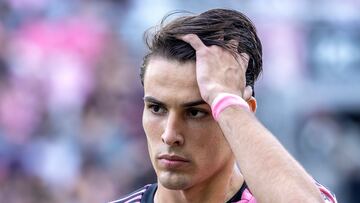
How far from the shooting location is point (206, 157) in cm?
492

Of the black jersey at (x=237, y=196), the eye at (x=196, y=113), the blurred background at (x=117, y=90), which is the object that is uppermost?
the eye at (x=196, y=113)

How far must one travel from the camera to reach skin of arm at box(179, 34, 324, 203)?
4523mm

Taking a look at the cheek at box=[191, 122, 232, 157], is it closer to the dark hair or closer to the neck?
the neck

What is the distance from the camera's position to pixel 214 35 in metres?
4.91

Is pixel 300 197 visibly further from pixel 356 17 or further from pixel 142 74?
pixel 356 17

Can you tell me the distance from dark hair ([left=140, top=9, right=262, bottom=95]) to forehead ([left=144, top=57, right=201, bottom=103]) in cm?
4

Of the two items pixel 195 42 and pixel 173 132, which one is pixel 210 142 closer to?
pixel 173 132

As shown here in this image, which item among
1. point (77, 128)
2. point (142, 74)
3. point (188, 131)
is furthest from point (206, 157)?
point (77, 128)

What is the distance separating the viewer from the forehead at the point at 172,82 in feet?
15.9

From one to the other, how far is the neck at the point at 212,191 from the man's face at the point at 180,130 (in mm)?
74

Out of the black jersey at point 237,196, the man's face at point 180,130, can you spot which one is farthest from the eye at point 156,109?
the black jersey at point 237,196

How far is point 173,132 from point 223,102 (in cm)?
27

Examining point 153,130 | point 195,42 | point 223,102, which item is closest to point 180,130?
A: point 153,130

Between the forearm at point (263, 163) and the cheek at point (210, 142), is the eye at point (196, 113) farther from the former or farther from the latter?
the forearm at point (263, 163)
